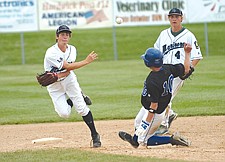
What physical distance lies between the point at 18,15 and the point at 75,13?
220cm

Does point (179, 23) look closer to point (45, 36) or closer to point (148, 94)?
point (148, 94)

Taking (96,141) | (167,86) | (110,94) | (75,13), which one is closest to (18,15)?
(75,13)

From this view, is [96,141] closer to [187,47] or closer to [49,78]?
[49,78]

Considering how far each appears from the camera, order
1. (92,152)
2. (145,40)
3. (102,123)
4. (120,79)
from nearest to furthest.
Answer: (92,152) < (102,123) < (120,79) < (145,40)

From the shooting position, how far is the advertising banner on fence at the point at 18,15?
25.3m

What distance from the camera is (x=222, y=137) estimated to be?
10.3 meters

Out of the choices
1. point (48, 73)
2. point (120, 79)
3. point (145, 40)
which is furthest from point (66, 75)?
point (145, 40)

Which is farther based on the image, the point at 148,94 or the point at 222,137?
the point at 222,137

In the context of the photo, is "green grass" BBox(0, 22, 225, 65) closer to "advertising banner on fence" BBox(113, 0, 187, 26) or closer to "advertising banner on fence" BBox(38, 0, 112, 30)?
"advertising banner on fence" BBox(113, 0, 187, 26)

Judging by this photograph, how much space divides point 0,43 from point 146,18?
8.54m

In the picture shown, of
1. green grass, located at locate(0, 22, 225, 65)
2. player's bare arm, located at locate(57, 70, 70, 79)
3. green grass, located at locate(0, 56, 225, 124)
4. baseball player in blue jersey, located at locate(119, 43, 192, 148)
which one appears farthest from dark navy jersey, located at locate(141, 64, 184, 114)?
green grass, located at locate(0, 22, 225, 65)

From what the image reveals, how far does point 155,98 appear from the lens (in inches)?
344

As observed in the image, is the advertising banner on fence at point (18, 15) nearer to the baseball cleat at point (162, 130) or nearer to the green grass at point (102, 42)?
the green grass at point (102, 42)

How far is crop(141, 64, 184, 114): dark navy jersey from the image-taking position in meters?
8.73
